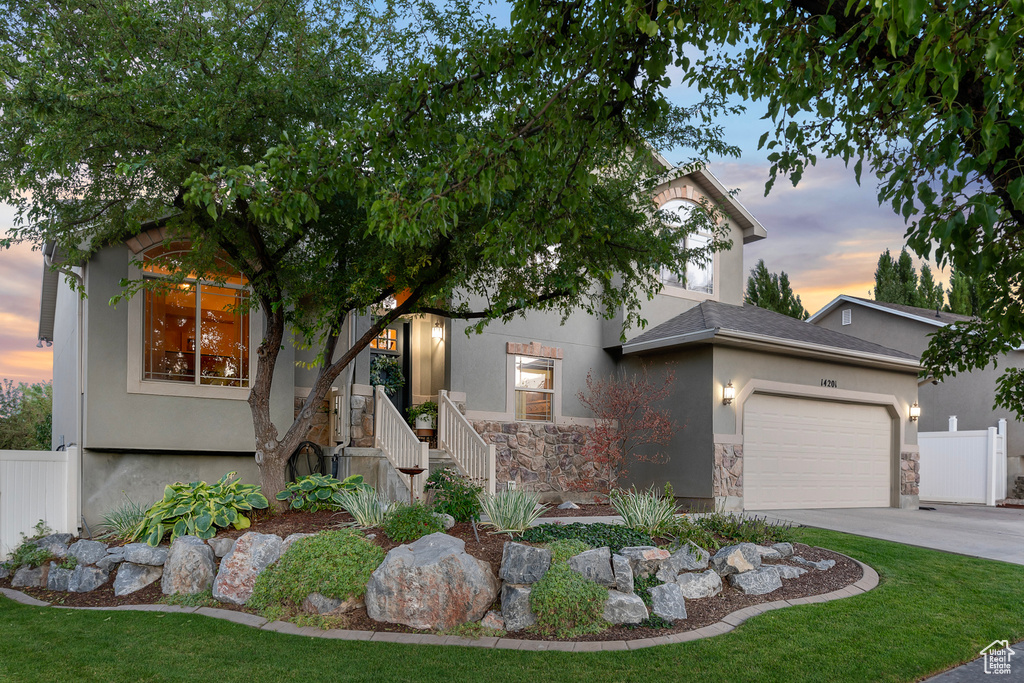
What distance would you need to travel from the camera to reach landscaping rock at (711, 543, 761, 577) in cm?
703

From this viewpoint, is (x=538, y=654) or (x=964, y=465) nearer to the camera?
(x=538, y=654)

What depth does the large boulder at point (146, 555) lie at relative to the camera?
7.45 metres

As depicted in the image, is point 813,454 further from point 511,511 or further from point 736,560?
point 511,511

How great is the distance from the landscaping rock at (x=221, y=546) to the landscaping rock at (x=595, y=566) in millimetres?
3568

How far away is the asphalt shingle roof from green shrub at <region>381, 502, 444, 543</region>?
6.46 m

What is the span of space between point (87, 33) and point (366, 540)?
634 centimetres

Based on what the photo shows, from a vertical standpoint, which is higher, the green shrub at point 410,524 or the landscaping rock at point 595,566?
the green shrub at point 410,524

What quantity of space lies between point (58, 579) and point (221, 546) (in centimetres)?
188

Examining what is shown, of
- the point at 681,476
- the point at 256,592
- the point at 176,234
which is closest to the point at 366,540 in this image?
the point at 256,592

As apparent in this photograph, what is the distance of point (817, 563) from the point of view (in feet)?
25.2

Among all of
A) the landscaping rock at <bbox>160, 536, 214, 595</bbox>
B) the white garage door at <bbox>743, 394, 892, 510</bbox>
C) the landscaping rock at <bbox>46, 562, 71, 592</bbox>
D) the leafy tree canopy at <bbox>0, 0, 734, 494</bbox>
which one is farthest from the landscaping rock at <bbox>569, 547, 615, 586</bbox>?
the white garage door at <bbox>743, 394, 892, 510</bbox>

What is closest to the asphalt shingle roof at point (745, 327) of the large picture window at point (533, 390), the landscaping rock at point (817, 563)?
the large picture window at point (533, 390)

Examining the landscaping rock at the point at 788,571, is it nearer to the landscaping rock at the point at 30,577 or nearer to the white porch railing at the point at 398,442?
the white porch railing at the point at 398,442

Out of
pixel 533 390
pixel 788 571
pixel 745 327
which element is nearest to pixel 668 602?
pixel 788 571
